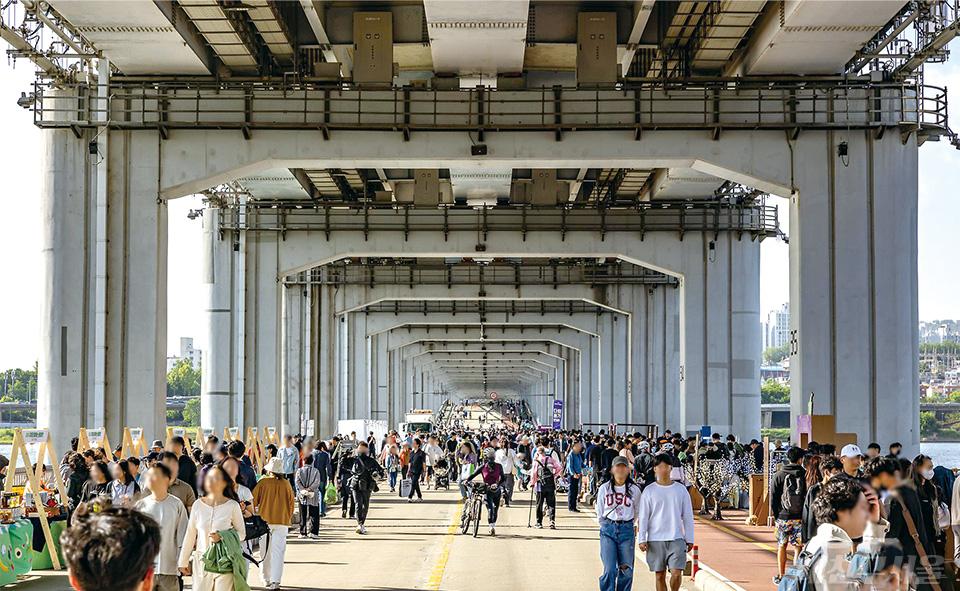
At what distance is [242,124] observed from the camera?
97.1 feet

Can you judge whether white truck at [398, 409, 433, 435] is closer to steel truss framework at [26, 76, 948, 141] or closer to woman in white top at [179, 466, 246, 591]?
steel truss framework at [26, 76, 948, 141]

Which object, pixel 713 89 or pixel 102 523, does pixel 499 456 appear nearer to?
pixel 713 89

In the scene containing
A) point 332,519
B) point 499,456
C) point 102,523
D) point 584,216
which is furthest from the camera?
point 584,216

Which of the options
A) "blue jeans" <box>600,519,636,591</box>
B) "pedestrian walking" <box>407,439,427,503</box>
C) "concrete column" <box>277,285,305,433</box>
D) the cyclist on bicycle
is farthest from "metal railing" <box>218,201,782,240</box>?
"blue jeans" <box>600,519,636,591</box>

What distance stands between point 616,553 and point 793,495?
3.23 metres

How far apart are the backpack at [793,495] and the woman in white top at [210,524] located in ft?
24.9

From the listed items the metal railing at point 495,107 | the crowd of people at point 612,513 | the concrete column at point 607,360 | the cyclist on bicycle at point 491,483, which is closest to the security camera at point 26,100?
the metal railing at point 495,107

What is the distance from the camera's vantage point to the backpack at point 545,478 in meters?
26.3

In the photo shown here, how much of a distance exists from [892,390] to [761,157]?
19.9ft

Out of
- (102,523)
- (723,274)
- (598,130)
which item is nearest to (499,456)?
(598,130)

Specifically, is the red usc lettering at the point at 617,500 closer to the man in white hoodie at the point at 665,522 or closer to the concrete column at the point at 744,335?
the man in white hoodie at the point at 665,522

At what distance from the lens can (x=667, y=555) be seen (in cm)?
1295

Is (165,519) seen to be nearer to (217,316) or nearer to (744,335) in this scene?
(217,316)

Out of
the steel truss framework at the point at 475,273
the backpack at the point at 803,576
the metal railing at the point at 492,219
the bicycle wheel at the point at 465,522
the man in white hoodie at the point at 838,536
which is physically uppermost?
the metal railing at the point at 492,219
